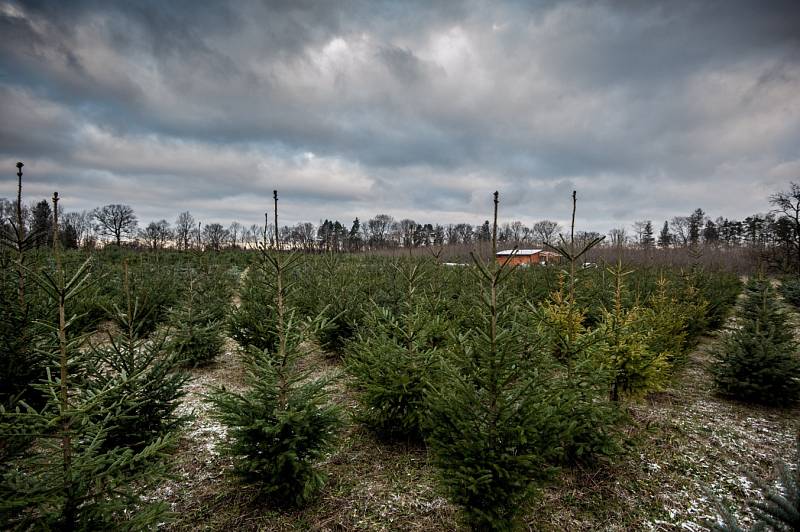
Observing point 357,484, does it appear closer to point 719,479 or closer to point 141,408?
point 141,408

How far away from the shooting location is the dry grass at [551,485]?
390 cm

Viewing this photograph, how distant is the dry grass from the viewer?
3.90m

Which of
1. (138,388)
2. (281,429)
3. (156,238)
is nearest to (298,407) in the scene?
(281,429)

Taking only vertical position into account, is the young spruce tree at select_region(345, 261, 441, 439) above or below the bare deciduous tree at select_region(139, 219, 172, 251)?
below

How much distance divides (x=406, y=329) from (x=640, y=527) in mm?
3504

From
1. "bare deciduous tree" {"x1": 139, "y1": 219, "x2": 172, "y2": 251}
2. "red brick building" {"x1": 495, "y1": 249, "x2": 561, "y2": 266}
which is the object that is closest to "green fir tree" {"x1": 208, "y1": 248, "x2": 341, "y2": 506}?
"red brick building" {"x1": 495, "y1": 249, "x2": 561, "y2": 266}

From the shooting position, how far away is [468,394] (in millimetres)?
3416

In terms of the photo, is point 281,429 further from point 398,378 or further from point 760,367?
point 760,367

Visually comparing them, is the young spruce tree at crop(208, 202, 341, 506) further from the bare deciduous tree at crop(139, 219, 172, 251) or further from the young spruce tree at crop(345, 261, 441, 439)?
the bare deciduous tree at crop(139, 219, 172, 251)

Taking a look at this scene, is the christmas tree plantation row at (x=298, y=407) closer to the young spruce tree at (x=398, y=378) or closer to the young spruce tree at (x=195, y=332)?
the young spruce tree at (x=398, y=378)

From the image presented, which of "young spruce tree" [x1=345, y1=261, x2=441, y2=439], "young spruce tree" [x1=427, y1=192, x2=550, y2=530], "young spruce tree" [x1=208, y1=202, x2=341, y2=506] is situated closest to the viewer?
"young spruce tree" [x1=427, y1=192, x2=550, y2=530]

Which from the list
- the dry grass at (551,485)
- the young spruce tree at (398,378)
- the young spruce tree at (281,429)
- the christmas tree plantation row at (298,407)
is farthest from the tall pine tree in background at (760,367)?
the young spruce tree at (281,429)

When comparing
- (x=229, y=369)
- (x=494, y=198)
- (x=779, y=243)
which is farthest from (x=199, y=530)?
(x=779, y=243)

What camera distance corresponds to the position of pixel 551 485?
14.3ft
